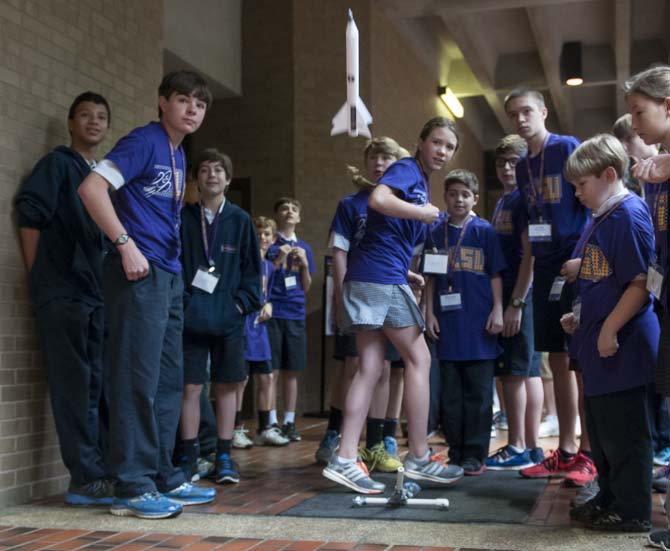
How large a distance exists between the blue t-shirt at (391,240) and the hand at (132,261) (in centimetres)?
97

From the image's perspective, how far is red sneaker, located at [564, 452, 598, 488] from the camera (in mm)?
3645

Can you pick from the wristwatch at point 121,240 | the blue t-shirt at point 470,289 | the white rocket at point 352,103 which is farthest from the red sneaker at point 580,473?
the wristwatch at point 121,240

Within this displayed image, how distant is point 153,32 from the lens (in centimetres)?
474

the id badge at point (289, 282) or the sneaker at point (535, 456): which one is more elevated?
the id badge at point (289, 282)

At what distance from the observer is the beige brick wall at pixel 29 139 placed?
3.55 meters

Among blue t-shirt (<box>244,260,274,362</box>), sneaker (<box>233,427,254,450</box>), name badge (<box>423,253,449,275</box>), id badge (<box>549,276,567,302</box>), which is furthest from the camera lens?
blue t-shirt (<box>244,260,274,362</box>)

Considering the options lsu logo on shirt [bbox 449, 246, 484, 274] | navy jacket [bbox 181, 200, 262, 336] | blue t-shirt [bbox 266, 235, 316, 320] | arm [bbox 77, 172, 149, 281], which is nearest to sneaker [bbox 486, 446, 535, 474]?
lsu logo on shirt [bbox 449, 246, 484, 274]

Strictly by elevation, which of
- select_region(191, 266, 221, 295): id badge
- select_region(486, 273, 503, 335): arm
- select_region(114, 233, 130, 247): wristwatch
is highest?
select_region(114, 233, 130, 247): wristwatch

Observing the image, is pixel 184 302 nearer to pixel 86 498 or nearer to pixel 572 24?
pixel 86 498

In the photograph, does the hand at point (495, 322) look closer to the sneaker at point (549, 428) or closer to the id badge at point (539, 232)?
the id badge at point (539, 232)

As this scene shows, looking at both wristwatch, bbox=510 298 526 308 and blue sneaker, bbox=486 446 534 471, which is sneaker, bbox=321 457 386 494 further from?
wristwatch, bbox=510 298 526 308

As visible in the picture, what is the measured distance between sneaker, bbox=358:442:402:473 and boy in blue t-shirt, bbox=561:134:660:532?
1.40 metres

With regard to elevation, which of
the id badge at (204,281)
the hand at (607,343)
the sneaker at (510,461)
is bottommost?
the sneaker at (510,461)

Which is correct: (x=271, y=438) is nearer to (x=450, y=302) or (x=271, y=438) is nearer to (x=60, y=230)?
(x=450, y=302)
